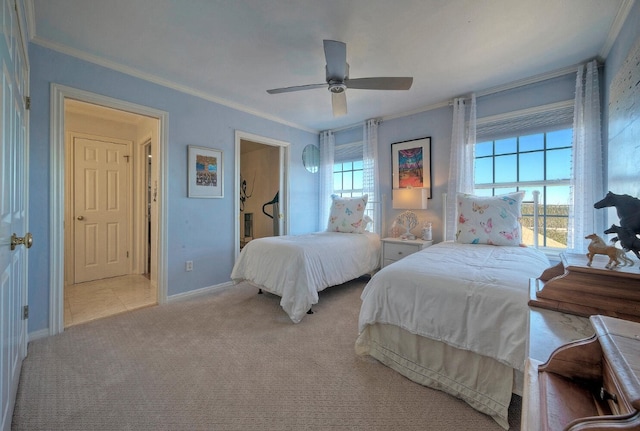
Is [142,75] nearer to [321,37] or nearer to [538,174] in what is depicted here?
[321,37]

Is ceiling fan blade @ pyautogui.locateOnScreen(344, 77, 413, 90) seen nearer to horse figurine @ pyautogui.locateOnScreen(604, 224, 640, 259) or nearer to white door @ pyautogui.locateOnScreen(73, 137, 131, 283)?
horse figurine @ pyautogui.locateOnScreen(604, 224, 640, 259)

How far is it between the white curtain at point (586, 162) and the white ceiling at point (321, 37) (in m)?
0.25

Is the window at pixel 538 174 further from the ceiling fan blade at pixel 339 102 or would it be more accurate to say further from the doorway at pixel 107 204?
the doorway at pixel 107 204

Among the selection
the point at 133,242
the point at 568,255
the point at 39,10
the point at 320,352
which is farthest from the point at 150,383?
the point at 133,242

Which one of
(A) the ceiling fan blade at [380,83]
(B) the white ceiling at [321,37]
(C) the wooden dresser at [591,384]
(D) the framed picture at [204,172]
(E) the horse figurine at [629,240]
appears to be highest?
(B) the white ceiling at [321,37]

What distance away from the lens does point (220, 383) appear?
1624 millimetres

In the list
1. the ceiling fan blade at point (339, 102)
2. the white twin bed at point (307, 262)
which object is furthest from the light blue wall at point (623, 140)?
the white twin bed at point (307, 262)

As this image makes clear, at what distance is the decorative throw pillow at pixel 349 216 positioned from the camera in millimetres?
3629

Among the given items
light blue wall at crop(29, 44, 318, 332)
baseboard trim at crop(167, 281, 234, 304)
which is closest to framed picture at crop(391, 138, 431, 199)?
light blue wall at crop(29, 44, 318, 332)

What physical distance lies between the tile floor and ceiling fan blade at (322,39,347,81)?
2.98 meters

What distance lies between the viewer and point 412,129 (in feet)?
12.2

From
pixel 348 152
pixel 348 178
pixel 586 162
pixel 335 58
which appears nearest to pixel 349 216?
pixel 348 178

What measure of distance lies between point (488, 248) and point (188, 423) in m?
2.55

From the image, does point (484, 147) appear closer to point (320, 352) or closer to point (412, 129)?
point (412, 129)
